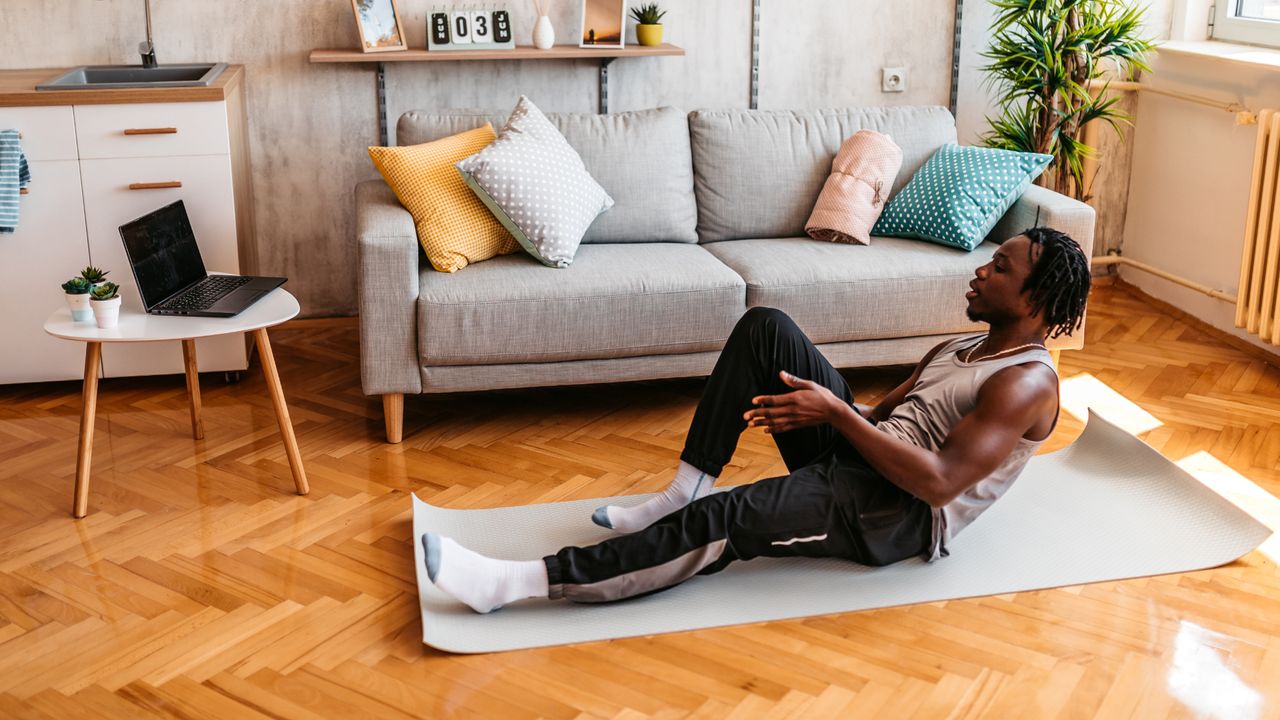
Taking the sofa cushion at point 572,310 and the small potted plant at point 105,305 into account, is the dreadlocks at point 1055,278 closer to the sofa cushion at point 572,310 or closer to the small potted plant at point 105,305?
the sofa cushion at point 572,310

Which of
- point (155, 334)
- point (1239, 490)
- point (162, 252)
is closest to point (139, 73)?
point (162, 252)

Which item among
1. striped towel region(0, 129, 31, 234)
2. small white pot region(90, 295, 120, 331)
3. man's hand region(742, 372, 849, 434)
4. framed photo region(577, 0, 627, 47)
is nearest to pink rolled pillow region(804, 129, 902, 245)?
framed photo region(577, 0, 627, 47)

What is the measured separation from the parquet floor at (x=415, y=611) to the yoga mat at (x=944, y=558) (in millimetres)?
44

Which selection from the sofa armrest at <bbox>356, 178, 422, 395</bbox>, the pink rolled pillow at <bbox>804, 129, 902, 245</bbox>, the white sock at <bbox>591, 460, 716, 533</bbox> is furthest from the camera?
the pink rolled pillow at <bbox>804, 129, 902, 245</bbox>

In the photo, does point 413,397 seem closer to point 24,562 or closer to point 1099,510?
point 24,562

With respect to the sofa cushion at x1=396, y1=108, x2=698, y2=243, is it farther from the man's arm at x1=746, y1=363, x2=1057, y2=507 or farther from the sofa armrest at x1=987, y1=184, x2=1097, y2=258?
the man's arm at x1=746, y1=363, x2=1057, y2=507

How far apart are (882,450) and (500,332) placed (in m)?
1.24

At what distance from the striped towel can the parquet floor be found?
21.6 inches

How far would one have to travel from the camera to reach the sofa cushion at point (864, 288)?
10.8ft

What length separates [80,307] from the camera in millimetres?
2701

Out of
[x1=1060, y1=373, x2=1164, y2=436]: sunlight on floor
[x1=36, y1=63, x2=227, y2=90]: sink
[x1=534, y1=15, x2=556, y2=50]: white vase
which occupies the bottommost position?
[x1=1060, y1=373, x2=1164, y2=436]: sunlight on floor

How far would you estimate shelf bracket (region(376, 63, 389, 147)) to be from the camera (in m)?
3.96

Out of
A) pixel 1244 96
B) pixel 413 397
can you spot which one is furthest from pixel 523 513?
pixel 1244 96

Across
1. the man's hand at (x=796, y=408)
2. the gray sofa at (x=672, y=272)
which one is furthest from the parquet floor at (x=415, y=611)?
the man's hand at (x=796, y=408)
